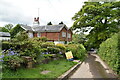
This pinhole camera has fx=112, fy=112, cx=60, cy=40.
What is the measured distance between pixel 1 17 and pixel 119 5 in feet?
60.1

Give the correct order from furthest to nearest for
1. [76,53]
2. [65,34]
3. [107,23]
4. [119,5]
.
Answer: [65,34], [107,23], [119,5], [76,53]

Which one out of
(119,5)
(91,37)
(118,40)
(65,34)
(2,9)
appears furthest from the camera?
(65,34)

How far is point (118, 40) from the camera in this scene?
6.41 m

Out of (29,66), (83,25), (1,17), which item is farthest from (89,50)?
(1,17)

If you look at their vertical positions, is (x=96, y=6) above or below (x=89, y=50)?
above

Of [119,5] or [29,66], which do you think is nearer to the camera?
[29,66]

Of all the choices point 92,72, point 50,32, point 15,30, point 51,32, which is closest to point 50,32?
point 50,32

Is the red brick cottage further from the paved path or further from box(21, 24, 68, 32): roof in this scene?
the paved path

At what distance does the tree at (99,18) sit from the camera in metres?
17.4

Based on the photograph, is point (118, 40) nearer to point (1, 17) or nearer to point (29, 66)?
point (29, 66)

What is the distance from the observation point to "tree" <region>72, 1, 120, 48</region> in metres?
17.4

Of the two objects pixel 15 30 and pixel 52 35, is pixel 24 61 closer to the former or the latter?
pixel 15 30

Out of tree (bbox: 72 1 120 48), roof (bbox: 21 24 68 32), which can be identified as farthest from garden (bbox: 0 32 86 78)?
roof (bbox: 21 24 68 32)

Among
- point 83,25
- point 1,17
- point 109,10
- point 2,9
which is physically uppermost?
point 109,10
